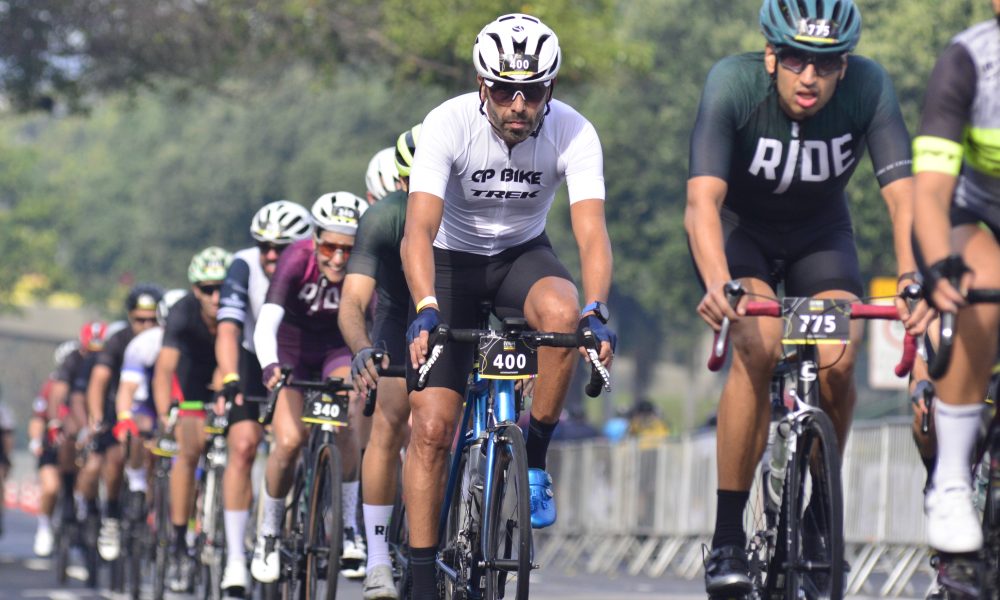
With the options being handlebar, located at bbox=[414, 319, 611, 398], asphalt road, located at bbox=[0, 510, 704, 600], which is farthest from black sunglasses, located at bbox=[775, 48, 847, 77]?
asphalt road, located at bbox=[0, 510, 704, 600]

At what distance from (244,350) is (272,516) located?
6.39 feet

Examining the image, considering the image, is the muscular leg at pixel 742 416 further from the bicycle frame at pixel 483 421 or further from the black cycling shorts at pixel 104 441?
the black cycling shorts at pixel 104 441

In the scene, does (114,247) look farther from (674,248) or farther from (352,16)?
(352,16)

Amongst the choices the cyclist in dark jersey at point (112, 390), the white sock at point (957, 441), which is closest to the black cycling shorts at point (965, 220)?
the white sock at point (957, 441)

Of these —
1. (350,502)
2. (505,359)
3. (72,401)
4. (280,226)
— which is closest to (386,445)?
(350,502)

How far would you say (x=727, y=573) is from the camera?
729 centimetres

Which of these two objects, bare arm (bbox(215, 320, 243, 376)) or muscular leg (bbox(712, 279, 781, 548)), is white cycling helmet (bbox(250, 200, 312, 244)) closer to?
bare arm (bbox(215, 320, 243, 376))

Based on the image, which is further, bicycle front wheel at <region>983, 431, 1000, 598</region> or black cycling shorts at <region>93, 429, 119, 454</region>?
black cycling shorts at <region>93, 429, 119, 454</region>

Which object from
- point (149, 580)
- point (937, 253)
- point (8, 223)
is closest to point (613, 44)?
point (149, 580)

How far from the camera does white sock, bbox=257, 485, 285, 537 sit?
11040 mm

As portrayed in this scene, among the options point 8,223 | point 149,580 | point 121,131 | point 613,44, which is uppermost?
point 121,131

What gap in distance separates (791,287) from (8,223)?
8991 centimetres

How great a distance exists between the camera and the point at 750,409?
→ 757cm

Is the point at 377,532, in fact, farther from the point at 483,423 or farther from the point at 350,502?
the point at 483,423
